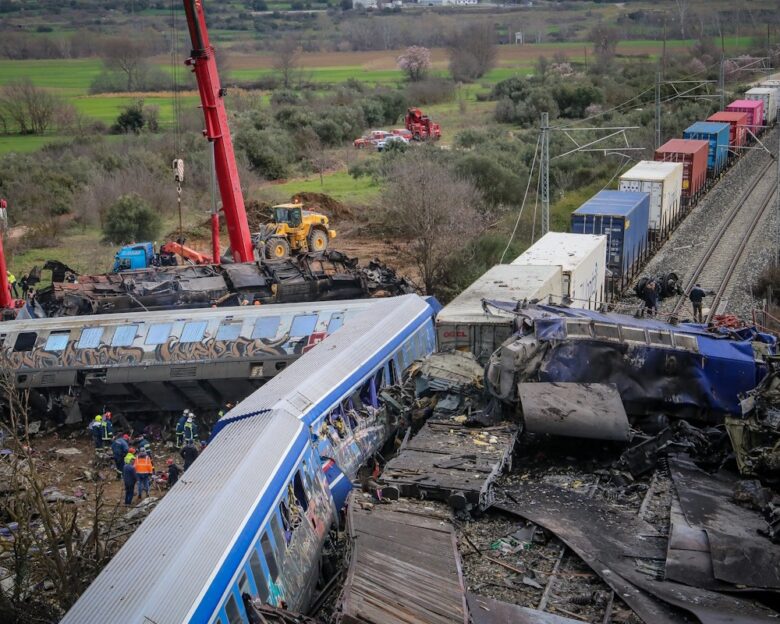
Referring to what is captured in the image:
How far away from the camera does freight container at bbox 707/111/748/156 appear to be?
46906 millimetres

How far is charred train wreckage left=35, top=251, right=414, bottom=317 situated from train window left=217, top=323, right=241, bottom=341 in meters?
3.64

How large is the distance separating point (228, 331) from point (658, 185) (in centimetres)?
1856

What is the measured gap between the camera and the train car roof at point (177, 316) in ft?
69.3

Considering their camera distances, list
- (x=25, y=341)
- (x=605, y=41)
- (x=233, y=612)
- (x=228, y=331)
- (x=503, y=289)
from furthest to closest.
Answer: (x=605, y=41) → (x=25, y=341) → (x=228, y=331) → (x=503, y=289) → (x=233, y=612)

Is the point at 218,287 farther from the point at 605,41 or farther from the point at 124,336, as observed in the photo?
the point at 605,41

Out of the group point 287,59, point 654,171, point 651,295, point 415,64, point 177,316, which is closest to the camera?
point 177,316

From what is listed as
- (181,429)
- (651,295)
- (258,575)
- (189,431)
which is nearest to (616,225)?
(651,295)

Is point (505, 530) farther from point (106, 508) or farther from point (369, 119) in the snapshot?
point (369, 119)

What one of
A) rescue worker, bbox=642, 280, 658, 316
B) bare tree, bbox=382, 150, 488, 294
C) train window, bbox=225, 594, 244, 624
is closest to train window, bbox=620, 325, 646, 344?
train window, bbox=225, 594, 244, 624

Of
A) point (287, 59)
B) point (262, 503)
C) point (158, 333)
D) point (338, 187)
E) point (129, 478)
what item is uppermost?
point (262, 503)

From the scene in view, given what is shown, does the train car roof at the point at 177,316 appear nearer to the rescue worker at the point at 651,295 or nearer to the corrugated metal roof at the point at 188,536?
the corrugated metal roof at the point at 188,536

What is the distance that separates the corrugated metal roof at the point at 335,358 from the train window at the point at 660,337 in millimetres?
4811

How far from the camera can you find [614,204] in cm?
2994

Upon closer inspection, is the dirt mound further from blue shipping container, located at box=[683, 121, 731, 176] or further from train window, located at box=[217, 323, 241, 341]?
train window, located at box=[217, 323, 241, 341]
